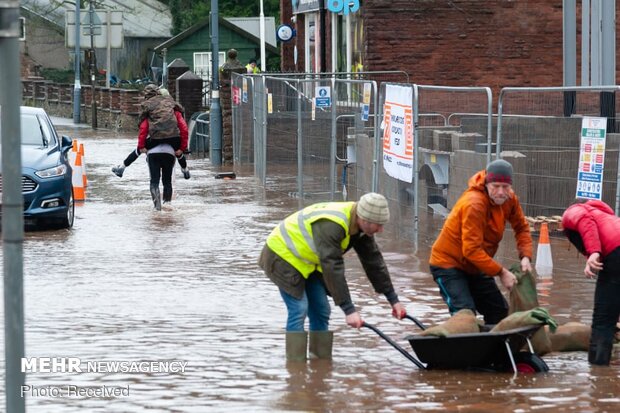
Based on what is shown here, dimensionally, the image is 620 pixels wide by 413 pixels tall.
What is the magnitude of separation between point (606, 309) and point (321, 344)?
2019 mm

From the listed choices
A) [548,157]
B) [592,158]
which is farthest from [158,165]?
[592,158]

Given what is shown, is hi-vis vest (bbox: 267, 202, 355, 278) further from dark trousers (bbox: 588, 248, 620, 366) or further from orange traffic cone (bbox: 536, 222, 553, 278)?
orange traffic cone (bbox: 536, 222, 553, 278)

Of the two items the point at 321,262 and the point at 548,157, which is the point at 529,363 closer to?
the point at 321,262

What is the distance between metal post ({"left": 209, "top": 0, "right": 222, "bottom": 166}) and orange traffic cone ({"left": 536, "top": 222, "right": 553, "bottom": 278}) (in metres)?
16.9

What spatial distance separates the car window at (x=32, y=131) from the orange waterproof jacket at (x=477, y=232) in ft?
34.1

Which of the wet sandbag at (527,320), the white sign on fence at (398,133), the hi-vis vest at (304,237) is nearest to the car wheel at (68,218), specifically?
the white sign on fence at (398,133)

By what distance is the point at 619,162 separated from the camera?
12.8 metres

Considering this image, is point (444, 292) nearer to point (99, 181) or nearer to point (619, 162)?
point (619, 162)

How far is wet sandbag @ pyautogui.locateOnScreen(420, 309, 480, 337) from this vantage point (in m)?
8.75

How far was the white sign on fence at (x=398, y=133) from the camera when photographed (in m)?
15.5

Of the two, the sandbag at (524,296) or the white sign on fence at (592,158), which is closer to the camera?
the sandbag at (524,296)

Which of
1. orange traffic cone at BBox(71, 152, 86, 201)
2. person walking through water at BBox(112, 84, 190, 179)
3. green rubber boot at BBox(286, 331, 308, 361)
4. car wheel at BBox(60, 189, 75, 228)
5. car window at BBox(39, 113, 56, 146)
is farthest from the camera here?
orange traffic cone at BBox(71, 152, 86, 201)

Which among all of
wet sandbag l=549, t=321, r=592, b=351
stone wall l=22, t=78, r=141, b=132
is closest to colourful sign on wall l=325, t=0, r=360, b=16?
stone wall l=22, t=78, r=141, b=132

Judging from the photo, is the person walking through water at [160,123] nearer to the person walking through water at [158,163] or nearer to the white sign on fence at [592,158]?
the person walking through water at [158,163]
